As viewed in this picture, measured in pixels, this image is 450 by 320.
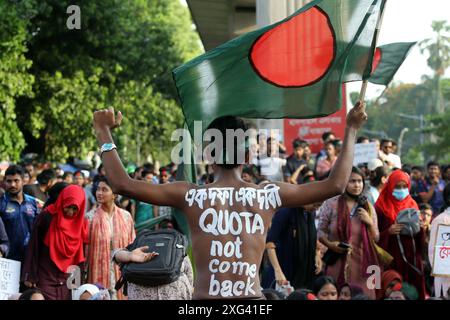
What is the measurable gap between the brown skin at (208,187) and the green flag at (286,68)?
2.64ft

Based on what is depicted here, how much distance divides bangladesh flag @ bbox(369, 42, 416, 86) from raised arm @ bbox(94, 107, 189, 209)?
2.24 meters

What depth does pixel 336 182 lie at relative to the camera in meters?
5.63

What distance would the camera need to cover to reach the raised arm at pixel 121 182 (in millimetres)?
5633

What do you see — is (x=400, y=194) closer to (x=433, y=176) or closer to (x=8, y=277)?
(x=8, y=277)

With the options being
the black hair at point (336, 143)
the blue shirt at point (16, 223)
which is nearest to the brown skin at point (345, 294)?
the blue shirt at point (16, 223)

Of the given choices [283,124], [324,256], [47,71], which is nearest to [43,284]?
[324,256]

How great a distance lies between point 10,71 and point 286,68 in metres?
17.9

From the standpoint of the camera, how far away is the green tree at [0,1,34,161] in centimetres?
2320

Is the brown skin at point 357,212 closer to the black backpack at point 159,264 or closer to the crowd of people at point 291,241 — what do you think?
the crowd of people at point 291,241

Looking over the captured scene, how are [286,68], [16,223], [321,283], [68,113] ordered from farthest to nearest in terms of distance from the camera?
1. [68,113]
2. [16,223]
3. [321,283]
4. [286,68]

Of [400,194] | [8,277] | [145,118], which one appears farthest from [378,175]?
[145,118]

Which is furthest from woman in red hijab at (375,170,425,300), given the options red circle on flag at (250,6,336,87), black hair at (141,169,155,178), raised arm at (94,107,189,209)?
raised arm at (94,107,189,209)

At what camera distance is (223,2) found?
105 ft
